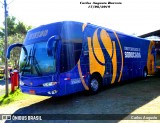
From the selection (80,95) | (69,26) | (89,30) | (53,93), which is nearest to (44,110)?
(53,93)

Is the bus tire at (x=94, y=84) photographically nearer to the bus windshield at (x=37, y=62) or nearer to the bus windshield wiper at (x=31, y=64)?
the bus windshield at (x=37, y=62)

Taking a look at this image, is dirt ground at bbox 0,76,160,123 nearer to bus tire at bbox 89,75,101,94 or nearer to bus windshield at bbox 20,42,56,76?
bus tire at bbox 89,75,101,94

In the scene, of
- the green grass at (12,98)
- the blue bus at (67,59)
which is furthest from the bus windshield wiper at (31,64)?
the green grass at (12,98)

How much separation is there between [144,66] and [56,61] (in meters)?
9.48

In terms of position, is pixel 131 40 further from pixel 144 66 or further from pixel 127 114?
pixel 127 114

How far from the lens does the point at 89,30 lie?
10359 millimetres

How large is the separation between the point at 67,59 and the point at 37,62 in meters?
1.14

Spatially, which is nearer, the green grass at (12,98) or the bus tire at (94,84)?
the bus tire at (94,84)

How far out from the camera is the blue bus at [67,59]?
845 cm

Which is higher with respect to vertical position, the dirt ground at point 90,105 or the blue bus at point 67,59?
the blue bus at point 67,59

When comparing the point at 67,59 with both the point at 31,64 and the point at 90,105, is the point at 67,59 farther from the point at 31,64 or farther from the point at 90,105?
the point at 90,105

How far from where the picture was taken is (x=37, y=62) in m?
8.76

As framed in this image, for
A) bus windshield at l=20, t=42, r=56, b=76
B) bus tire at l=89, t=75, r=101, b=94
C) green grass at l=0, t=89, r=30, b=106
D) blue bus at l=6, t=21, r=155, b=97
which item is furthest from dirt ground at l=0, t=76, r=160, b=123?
bus windshield at l=20, t=42, r=56, b=76

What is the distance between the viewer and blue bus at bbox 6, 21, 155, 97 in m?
8.45
